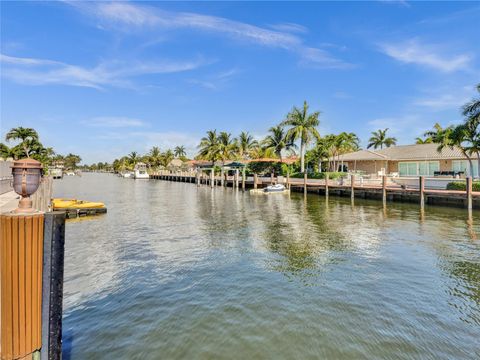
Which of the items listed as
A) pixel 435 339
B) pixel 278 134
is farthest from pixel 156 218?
pixel 278 134

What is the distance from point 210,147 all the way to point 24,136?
120 ft

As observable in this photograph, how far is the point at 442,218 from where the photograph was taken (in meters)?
22.6

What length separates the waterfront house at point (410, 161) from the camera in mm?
40406

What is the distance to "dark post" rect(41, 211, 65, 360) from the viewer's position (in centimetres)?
393

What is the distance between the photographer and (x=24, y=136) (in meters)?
57.4

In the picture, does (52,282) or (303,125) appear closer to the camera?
(52,282)

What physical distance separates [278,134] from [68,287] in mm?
55971

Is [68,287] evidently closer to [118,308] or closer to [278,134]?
[118,308]

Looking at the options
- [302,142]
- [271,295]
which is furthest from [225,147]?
[271,295]

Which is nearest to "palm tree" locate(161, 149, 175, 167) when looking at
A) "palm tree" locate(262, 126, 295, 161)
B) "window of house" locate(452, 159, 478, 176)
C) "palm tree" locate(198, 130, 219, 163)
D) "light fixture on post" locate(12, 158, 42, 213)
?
"palm tree" locate(198, 130, 219, 163)

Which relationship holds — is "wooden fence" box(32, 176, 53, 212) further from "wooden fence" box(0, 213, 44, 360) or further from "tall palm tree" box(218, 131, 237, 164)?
"tall palm tree" box(218, 131, 237, 164)

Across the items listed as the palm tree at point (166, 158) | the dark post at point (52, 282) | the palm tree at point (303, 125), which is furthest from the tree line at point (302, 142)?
the palm tree at point (166, 158)

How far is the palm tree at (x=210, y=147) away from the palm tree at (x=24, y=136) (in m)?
33.5

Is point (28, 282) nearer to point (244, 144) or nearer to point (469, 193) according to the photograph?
point (469, 193)
